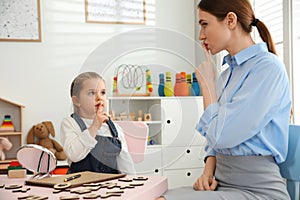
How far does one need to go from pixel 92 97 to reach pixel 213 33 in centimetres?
40

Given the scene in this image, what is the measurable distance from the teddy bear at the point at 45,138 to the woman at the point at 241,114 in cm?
205

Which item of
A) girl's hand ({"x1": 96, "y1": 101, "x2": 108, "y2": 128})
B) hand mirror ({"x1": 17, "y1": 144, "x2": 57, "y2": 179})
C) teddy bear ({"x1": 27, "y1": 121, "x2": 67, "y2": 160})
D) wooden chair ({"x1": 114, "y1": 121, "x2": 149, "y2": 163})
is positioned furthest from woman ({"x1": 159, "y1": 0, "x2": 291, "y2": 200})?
teddy bear ({"x1": 27, "y1": 121, "x2": 67, "y2": 160})

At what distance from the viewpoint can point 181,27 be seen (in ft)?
11.8

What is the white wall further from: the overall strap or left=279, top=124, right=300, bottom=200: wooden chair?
left=279, top=124, right=300, bottom=200: wooden chair

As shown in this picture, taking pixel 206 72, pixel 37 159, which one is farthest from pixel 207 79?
pixel 37 159

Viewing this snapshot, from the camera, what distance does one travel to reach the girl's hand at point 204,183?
118 centimetres

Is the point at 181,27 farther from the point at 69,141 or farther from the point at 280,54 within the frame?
the point at 69,141

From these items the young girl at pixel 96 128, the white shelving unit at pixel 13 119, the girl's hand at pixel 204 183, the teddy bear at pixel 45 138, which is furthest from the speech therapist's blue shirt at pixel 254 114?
the white shelving unit at pixel 13 119

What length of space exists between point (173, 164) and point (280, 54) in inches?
64.9

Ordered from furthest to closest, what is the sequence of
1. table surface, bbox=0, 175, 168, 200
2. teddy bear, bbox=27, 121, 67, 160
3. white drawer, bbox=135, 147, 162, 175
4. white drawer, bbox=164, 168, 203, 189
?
teddy bear, bbox=27, 121, 67, 160 < white drawer, bbox=164, 168, 203, 189 < white drawer, bbox=135, 147, 162, 175 < table surface, bbox=0, 175, 168, 200

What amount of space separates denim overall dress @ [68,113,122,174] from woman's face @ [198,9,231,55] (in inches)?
14.9

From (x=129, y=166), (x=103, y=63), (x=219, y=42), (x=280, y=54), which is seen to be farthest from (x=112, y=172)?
(x=280, y=54)

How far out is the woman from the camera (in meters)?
1.10

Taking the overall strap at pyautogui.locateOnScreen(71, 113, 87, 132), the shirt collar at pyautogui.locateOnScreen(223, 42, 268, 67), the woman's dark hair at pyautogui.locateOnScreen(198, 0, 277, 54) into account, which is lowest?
the overall strap at pyautogui.locateOnScreen(71, 113, 87, 132)
